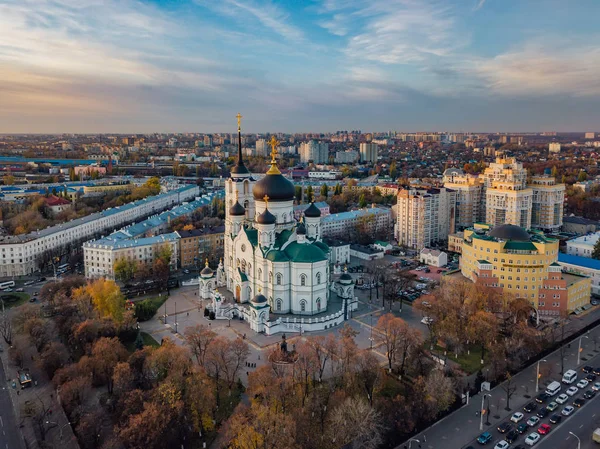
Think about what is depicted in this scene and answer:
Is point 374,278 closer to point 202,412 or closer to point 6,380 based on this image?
point 202,412

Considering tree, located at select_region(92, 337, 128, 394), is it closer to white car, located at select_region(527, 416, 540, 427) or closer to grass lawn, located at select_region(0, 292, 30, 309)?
grass lawn, located at select_region(0, 292, 30, 309)

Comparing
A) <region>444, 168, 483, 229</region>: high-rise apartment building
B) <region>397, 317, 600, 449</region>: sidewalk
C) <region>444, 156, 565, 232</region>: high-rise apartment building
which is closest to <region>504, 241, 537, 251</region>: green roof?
<region>397, 317, 600, 449</region>: sidewalk

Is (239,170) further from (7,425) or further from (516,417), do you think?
(516,417)

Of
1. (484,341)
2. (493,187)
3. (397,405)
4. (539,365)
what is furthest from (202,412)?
(493,187)

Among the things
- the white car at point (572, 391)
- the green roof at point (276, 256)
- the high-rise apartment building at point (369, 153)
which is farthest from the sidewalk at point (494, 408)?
the high-rise apartment building at point (369, 153)

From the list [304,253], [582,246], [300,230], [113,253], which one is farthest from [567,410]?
[113,253]

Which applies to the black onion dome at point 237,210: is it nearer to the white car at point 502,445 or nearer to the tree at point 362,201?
the white car at point 502,445
